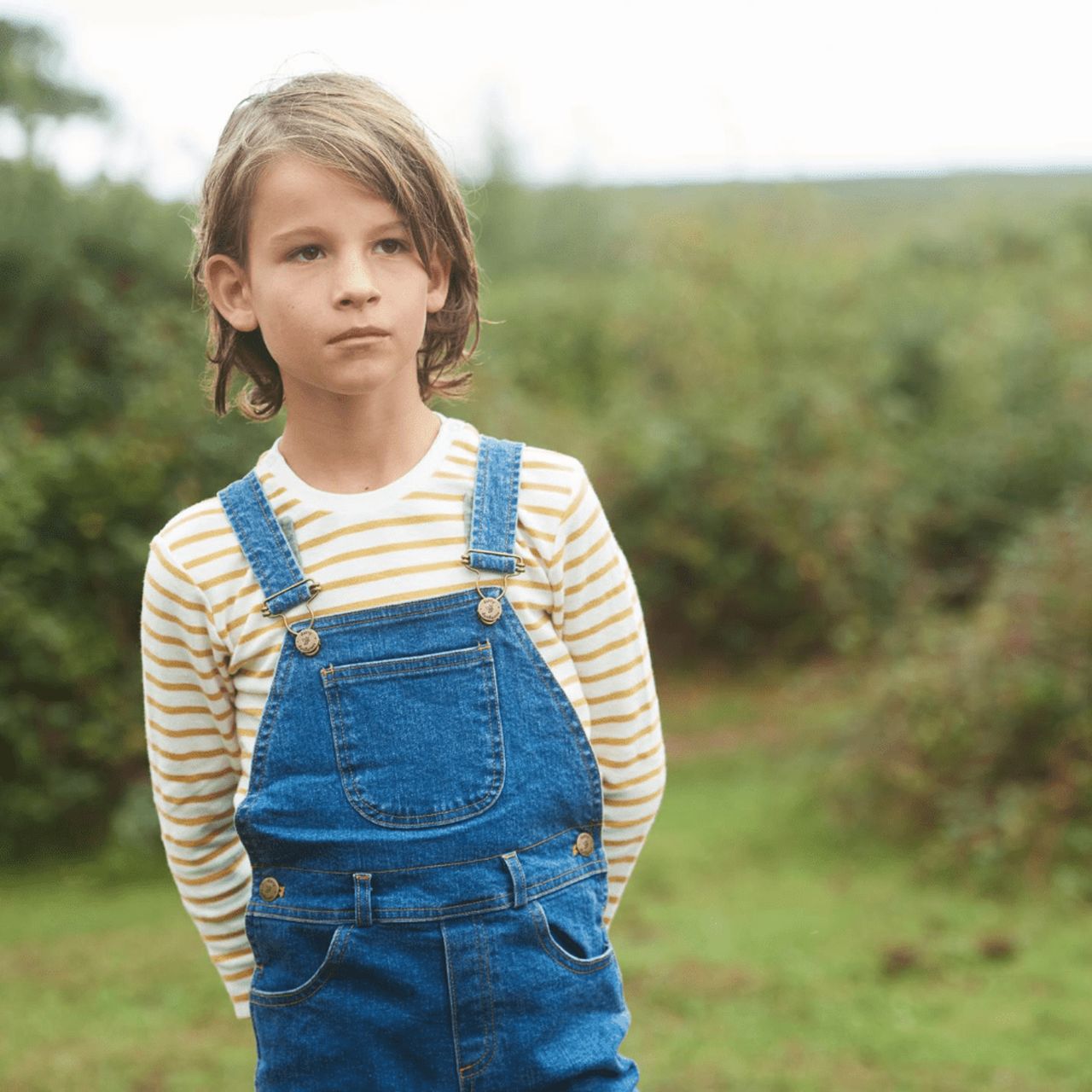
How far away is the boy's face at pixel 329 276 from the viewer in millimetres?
1572

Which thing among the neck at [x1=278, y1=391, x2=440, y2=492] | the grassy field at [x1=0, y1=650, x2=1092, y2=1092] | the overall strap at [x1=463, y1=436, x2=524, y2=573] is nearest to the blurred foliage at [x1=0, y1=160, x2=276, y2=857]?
the grassy field at [x1=0, y1=650, x2=1092, y2=1092]

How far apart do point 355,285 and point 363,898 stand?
0.70 m

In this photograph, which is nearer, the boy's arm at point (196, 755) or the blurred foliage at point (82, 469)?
the boy's arm at point (196, 755)

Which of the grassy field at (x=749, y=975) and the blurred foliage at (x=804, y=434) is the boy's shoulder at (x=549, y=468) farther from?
the blurred foliage at (x=804, y=434)

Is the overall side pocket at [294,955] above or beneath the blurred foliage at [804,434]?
beneath

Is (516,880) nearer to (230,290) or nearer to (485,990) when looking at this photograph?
(485,990)

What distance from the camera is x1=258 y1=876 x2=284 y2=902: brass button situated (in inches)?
62.8

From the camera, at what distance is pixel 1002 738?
5070 mm

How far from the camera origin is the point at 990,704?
513cm

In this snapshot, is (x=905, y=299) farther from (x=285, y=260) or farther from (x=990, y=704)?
(x=285, y=260)

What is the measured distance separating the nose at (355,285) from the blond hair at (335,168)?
0.32ft

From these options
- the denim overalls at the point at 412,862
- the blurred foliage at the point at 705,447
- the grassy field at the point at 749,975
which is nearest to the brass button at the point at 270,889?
the denim overalls at the point at 412,862

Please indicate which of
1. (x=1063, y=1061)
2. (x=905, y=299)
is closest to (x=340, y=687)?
(x=1063, y=1061)

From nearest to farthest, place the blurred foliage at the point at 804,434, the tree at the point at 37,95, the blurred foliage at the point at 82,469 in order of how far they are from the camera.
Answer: the blurred foliage at the point at 82,469, the tree at the point at 37,95, the blurred foliage at the point at 804,434
